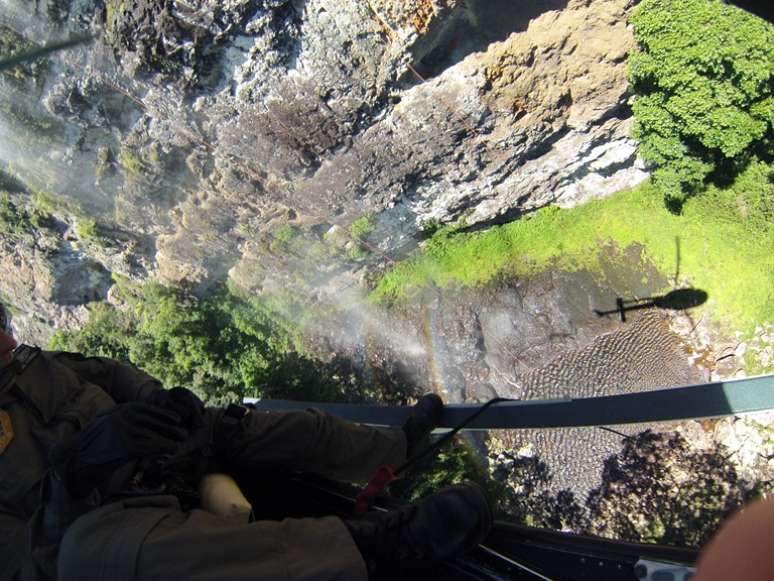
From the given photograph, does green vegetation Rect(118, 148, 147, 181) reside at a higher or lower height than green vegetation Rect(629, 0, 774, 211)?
higher

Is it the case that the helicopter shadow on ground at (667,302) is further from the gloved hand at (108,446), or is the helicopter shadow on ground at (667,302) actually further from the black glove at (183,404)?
the gloved hand at (108,446)

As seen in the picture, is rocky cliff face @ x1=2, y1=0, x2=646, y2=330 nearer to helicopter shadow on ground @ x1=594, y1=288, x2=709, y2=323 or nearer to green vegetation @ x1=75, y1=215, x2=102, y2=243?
green vegetation @ x1=75, y1=215, x2=102, y2=243

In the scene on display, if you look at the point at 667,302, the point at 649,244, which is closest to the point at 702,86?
the point at 649,244

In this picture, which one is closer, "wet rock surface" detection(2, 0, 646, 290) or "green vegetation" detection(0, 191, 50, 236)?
"wet rock surface" detection(2, 0, 646, 290)

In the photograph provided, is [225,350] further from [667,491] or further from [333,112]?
[667,491]

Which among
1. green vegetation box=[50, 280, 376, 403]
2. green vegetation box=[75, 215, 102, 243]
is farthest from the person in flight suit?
green vegetation box=[75, 215, 102, 243]

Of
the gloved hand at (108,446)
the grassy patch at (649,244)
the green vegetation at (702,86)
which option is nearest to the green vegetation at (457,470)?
the grassy patch at (649,244)
